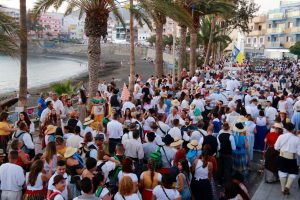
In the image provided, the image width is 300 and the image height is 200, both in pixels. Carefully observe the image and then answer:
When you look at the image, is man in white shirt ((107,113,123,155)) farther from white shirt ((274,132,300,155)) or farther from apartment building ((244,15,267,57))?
apartment building ((244,15,267,57))

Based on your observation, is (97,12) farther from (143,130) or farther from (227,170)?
(227,170)

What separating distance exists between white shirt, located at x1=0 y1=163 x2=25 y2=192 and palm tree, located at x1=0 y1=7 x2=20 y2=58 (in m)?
5.07

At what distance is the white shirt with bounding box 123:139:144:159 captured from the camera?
795 cm

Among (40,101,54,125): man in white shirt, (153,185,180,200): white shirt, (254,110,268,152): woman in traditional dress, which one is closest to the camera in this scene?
(153,185,180,200): white shirt

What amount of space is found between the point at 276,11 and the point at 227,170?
77473mm

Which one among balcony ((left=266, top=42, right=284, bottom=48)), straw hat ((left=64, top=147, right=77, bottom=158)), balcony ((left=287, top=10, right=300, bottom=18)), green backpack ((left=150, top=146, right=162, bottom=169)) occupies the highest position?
balcony ((left=287, top=10, right=300, bottom=18))

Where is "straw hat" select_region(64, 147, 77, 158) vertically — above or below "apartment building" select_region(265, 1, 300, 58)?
below

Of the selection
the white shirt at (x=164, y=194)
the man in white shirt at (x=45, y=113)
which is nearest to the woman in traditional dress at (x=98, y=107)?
the man in white shirt at (x=45, y=113)

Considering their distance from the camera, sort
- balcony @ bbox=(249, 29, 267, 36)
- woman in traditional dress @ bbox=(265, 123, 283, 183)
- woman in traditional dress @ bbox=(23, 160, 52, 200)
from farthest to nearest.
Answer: balcony @ bbox=(249, 29, 267, 36), woman in traditional dress @ bbox=(265, 123, 283, 183), woman in traditional dress @ bbox=(23, 160, 52, 200)

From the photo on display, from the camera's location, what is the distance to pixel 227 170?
30.8 feet

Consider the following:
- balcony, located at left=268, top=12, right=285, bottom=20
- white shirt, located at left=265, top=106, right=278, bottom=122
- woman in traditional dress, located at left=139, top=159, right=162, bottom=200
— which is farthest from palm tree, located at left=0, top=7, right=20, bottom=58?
balcony, located at left=268, top=12, right=285, bottom=20

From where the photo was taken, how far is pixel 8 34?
34.8ft

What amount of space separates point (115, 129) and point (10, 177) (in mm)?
3434

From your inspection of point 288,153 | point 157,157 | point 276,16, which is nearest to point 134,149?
point 157,157
